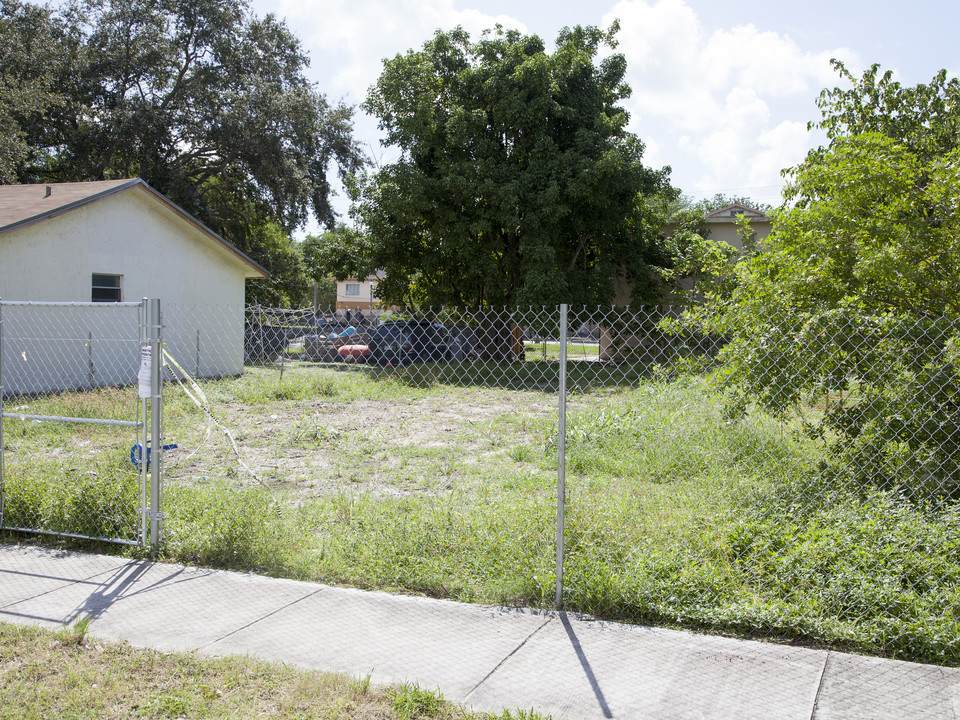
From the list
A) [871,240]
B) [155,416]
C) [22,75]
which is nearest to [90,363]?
[155,416]

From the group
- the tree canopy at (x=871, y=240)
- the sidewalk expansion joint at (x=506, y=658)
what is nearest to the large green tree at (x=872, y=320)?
the tree canopy at (x=871, y=240)

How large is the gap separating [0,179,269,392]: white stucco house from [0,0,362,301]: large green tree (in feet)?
A: 32.5

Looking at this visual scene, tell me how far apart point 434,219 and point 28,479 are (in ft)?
61.0

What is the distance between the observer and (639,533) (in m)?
4.85

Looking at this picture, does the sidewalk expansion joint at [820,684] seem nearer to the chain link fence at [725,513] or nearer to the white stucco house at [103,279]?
the chain link fence at [725,513]

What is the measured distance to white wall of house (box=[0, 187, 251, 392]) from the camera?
48.5ft

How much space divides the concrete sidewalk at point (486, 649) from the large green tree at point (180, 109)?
26373 mm

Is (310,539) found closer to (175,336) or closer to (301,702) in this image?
(301,702)

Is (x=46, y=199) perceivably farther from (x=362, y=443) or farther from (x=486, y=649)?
(x=486, y=649)

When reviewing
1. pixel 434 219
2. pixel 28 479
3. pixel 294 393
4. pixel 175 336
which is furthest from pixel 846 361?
pixel 434 219

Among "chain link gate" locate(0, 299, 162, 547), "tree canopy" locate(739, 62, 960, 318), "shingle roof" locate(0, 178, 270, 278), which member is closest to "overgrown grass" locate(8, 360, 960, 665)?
"chain link gate" locate(0, 299, 162, 547)

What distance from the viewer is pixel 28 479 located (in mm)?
6102

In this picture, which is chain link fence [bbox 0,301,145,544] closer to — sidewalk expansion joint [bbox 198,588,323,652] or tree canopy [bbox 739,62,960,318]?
sidewalk expansion joint [bbox 198,588,323,652]

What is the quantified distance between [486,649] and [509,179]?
2026 cm
